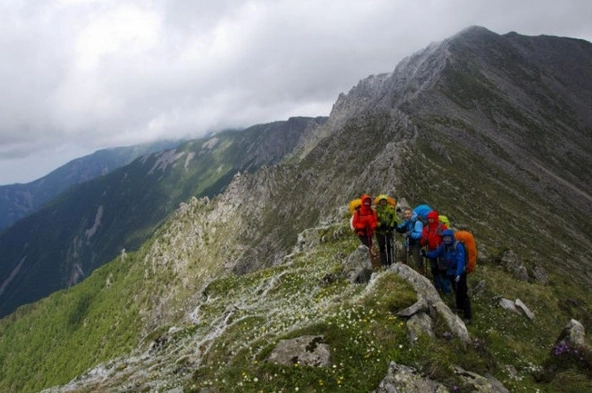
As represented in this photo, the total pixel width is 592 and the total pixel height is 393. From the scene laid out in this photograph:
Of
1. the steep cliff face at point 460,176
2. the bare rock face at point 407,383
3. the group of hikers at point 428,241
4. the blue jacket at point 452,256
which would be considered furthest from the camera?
the steep cliff face at point 460,176

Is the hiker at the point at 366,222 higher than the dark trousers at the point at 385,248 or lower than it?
higher

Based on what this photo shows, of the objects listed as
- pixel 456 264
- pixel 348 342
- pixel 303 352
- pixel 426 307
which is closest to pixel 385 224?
pixel 456 264

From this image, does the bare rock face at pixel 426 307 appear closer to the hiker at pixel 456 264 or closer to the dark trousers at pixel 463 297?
the hiker at pixel 456 264

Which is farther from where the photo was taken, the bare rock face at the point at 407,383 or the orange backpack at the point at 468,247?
the orange backpack at the point at 468,247

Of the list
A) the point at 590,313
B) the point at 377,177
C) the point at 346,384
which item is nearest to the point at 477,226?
the point at 377,177

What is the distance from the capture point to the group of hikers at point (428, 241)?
2255 cm

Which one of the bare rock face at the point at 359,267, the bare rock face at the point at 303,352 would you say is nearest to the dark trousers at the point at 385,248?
the bare rock face at the point at 359,267

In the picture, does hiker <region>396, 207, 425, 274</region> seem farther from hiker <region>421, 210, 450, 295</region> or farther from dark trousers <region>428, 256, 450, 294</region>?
dark trousers <region>428, 256, 450, 294</region>

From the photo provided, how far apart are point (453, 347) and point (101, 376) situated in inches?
938

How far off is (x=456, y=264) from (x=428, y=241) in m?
2.02

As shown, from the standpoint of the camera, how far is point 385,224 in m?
25.7

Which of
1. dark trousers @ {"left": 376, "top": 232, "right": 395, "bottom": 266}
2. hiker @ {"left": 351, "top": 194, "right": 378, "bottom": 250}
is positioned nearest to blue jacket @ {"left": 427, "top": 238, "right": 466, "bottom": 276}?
dark trousers @ {"left": 376, "top": 232, "right": 395, "bottom": 266}

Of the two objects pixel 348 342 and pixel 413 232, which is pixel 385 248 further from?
pixel 348 342

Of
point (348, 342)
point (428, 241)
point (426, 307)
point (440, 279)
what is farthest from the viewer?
point (440, 279)
